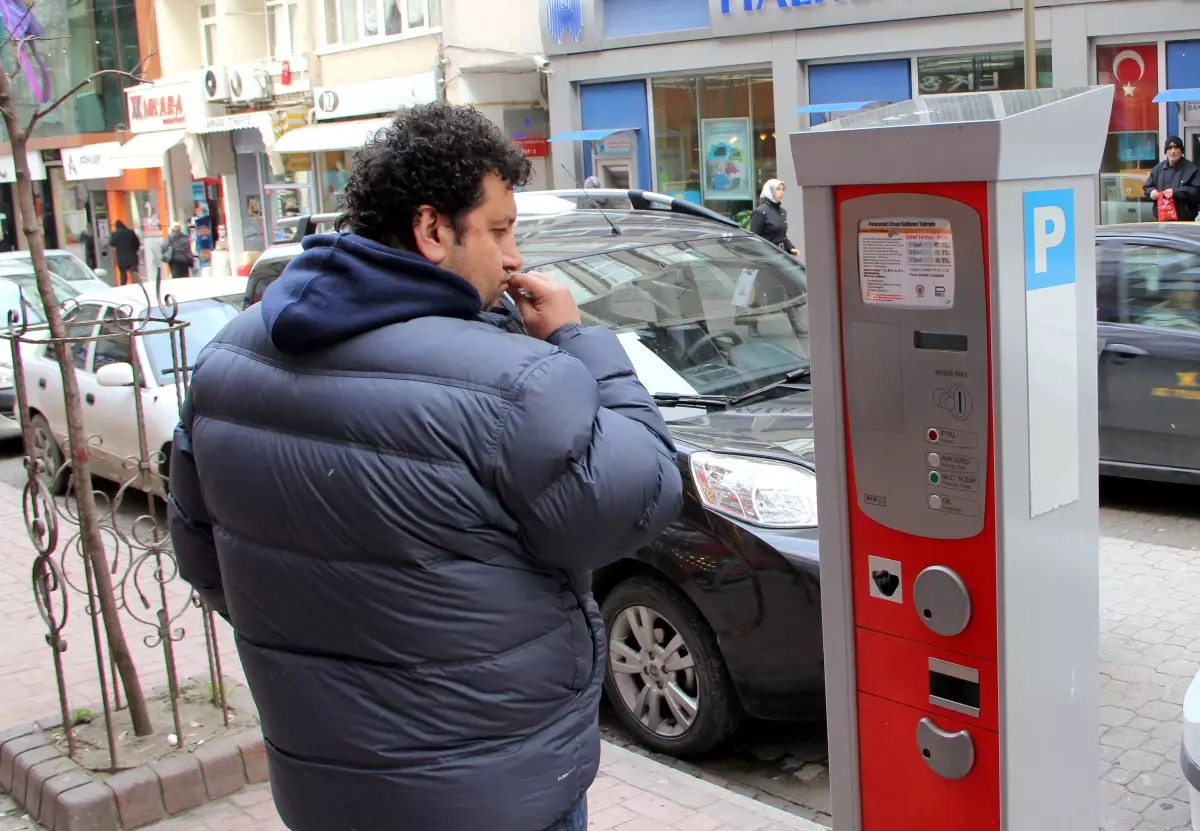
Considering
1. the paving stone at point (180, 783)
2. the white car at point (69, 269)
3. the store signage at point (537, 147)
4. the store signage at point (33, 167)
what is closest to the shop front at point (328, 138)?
the store signage at point (537, 147)

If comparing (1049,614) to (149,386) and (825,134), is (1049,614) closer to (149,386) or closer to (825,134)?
(825,134)

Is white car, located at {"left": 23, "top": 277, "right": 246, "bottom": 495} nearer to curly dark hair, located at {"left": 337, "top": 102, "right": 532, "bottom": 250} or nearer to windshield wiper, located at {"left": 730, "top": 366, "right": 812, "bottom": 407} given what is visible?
windshield wiper, located at {"left": 730, "top": 366, "right": 812, "bottom": 407}

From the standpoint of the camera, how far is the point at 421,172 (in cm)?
210

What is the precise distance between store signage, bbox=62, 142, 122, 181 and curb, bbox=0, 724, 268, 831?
2777cm

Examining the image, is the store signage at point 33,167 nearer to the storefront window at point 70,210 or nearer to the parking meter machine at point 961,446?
the storefront window at point 70,210

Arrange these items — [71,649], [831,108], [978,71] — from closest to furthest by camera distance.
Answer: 1. [71,649]
2. [978,71]
3. [831,108]

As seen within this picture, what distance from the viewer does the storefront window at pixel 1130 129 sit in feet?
51.7

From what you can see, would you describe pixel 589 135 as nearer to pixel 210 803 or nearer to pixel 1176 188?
pixel 1176 188

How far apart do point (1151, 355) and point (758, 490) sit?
12.3 ft

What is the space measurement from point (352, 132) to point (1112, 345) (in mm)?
18457

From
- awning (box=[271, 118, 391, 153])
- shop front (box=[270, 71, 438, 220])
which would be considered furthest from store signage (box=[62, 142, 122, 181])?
awning (box=[271, 118, 391, 153])

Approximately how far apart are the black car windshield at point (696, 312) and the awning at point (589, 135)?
15.3m

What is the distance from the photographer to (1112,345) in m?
7.32

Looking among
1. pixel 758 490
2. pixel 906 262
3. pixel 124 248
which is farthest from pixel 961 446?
pixel 124 248
